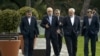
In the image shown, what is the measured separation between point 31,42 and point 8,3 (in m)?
30.6

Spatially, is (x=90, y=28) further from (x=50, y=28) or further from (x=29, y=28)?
(x=29, y=28)

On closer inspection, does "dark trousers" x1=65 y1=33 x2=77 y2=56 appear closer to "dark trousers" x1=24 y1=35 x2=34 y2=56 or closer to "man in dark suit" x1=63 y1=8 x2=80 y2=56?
"man in dark suit" x1=63 y1=8 x2=80 y2=56

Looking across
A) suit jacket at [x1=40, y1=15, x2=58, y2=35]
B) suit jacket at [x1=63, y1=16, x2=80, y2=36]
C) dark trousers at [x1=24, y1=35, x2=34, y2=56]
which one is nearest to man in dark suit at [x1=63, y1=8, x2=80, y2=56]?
suit jacket at [x1=63, y1=16, x2=80, y2=36]

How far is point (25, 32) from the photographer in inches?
683

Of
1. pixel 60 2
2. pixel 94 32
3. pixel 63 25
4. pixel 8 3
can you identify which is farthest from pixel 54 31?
pixel 60 2

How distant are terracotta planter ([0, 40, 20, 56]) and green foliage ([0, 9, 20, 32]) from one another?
873 centimetres

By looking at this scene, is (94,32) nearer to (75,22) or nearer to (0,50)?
(75,22)

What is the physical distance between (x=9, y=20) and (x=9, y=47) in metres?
10.0

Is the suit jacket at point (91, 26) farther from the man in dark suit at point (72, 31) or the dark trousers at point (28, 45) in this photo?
the dark trousers at point (28, 45)

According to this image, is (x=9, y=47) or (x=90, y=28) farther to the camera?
(x=90, y=28)

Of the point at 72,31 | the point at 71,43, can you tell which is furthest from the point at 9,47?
the point at 72,31

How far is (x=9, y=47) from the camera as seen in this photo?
16.8m

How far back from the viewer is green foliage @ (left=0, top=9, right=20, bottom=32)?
85.4 ft

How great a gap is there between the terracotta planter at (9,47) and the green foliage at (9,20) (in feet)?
28.6
